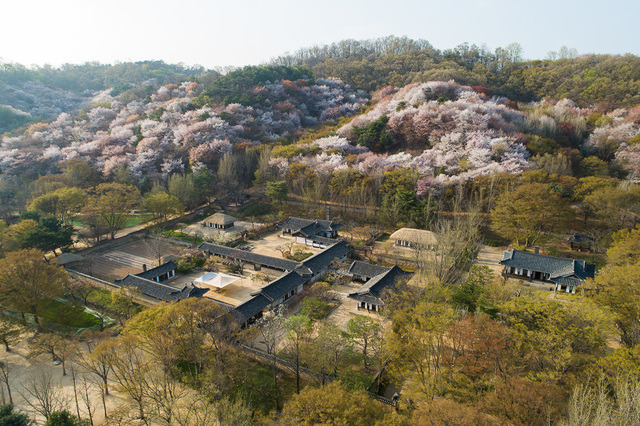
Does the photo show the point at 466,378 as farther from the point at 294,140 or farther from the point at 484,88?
the point at 484,88

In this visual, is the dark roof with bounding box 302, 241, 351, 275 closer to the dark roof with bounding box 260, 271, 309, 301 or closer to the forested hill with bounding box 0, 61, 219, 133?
the dark roof with bounding box 260, 271, 309, 301

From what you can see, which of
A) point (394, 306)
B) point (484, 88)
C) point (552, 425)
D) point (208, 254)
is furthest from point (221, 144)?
point (552, 425)

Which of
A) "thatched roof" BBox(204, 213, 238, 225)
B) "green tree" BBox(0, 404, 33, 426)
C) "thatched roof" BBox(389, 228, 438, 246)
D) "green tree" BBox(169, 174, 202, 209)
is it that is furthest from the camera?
"green tree" BBox(169, 174, 202, 209)

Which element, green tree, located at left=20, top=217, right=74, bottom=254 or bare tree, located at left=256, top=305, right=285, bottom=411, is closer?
bare tree, located at left=256, top=305, right=285, bottom=411

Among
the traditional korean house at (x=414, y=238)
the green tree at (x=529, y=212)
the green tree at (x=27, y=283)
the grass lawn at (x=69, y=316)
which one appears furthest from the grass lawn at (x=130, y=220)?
the green tree at (x=529, y=212)

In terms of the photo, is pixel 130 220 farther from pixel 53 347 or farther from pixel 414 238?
pixel 414 238

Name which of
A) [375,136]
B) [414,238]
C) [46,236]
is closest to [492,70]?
[375,136]

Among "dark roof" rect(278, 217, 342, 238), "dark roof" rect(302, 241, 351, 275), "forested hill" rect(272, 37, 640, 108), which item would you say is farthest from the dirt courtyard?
"forested hill" rect(272, 37, 640, 108)

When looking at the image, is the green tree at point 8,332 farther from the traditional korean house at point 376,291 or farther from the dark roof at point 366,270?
the dark roof at point 366,270
